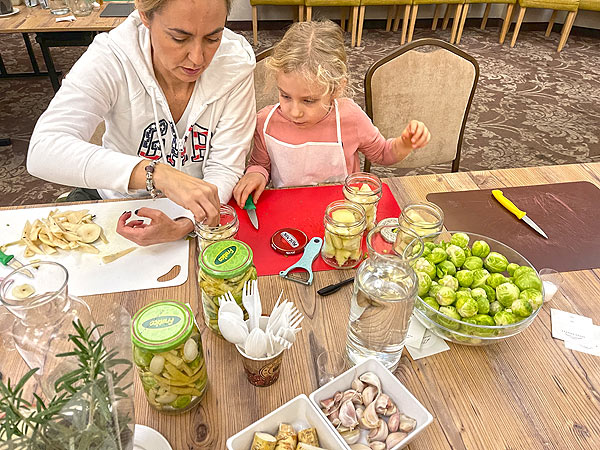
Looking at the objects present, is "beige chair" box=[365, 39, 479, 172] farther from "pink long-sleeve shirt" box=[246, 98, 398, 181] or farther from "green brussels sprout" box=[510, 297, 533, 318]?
"green brussels sprout" box=[510, 297, 533, 318]

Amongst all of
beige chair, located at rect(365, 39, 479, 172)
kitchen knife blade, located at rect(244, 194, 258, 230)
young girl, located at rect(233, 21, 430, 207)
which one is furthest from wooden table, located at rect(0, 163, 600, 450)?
beige chair, located at rect(365, 39, 479, 172)

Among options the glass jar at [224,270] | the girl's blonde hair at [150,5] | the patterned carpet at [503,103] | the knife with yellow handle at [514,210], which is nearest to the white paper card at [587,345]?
the knife with yellow handle at [514,210]

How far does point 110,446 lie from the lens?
53 centimetres

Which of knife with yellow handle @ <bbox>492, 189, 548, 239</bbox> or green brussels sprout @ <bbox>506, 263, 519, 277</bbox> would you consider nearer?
green brussels sprout @ <bbox>506, 263, 519, 277</bbox>

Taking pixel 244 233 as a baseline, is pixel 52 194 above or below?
below

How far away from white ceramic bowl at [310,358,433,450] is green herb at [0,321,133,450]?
1.00 feet

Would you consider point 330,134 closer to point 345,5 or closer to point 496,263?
point 496,263

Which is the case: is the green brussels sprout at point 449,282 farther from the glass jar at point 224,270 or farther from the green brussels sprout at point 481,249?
the glass jar at point 224,270

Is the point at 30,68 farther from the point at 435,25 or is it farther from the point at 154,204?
the point at 435,25

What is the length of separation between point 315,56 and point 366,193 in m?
0.49

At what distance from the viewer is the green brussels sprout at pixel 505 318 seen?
0.84m

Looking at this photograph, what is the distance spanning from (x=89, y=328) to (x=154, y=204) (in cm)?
67

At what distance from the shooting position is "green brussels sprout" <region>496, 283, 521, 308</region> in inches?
34.4

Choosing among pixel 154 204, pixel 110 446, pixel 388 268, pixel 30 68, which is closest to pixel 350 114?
pixel 154 204
